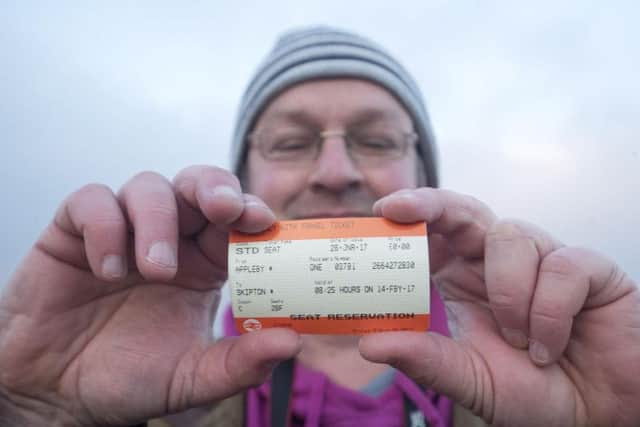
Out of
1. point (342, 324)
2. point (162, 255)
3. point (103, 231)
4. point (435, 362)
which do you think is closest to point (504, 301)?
point (435, 362)

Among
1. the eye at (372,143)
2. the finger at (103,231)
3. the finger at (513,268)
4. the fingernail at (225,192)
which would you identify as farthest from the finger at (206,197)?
the eye at (372,143)

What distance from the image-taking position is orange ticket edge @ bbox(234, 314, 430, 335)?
24.2 inches

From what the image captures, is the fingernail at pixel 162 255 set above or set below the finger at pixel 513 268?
above

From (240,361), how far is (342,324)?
0.22 meters

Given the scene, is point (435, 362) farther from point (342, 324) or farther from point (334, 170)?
point (334, 170)

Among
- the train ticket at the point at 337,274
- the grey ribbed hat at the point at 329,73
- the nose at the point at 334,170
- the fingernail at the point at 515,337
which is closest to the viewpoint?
the train ticket at the point at 337,274

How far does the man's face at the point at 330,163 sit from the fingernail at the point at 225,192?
2.18 feet

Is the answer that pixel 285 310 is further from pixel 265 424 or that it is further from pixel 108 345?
pixel 265 424

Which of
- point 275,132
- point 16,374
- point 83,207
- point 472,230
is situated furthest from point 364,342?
point 275,132

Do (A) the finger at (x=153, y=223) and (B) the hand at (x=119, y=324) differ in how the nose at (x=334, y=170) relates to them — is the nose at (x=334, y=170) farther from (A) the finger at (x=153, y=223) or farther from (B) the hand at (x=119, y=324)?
(A) the finger at (x=153, y=223)

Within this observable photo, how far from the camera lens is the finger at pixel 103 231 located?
2.07 feet

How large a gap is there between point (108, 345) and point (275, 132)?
36.8 inches

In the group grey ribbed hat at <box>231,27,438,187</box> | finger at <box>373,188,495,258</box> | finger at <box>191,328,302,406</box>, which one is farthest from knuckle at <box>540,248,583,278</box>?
grey ribbed hat at <box>231,27,438,187</box>

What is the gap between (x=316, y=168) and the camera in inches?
52.9
